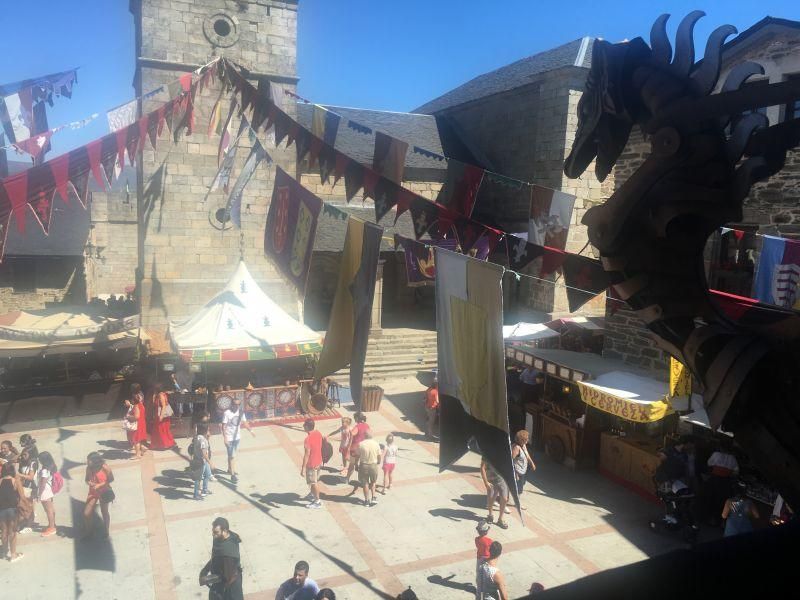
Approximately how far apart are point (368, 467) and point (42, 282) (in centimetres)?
2192

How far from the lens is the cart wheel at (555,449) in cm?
1280

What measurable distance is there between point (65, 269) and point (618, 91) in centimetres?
2805

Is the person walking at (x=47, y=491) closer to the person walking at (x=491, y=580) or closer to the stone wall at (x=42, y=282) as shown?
the person walking at (x=491, y=580)

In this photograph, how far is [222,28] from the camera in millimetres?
19234

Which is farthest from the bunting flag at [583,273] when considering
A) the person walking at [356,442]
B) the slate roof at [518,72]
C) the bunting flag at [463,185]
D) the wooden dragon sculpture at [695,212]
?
the slate roof at [518,72]

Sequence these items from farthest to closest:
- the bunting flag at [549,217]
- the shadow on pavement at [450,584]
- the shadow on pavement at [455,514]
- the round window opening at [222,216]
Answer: the round window opening at [222,216]
the bunting flag at [549,217]
the shadow on pavement at [455,514]
the shadow on pavement at [450,584]

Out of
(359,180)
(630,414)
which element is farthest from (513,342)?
(359,180)

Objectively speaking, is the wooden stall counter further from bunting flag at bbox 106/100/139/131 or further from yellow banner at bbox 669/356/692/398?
bunting flag at bbox 106/100/139/131

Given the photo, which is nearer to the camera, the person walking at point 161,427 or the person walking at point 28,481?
the person walking at point 28,481

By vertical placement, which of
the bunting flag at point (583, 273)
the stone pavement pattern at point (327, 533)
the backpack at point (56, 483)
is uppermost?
the bunting flag at point (583, 273)

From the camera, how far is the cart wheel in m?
12.8

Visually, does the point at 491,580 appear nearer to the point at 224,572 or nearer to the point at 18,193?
the point at 224,572

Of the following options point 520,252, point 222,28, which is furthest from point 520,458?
point 222,28

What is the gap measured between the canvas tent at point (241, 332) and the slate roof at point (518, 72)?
519 inches
